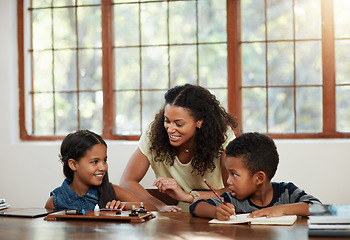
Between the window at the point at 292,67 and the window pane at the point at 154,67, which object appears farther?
the window pane at the point at 154,67

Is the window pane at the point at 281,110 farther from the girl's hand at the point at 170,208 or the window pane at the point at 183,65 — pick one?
the girl's hand at the point at 170,208

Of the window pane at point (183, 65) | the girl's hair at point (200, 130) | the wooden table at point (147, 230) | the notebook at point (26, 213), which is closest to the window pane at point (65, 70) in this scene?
the window pane at point (183, 65)

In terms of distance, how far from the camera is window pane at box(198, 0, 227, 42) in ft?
15.3

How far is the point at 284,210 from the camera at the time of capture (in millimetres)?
2127

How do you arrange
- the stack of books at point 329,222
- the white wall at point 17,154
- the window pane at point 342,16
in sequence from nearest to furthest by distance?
the stack of books at point 329,222, the window pane at point 342,16, the white wall at point 17,154

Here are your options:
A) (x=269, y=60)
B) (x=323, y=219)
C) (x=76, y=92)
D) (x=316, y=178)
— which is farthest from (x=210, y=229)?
(x=76, y=92)

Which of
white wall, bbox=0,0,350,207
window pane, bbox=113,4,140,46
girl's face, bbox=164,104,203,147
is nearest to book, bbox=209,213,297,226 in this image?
girl's face, bbox=164,104,203,147

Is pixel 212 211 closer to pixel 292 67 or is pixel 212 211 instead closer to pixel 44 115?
pixel 292 67

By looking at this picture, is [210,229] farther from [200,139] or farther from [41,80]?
[41,80]

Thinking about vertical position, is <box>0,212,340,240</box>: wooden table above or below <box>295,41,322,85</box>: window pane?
below

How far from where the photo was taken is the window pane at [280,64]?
4555 millimetres

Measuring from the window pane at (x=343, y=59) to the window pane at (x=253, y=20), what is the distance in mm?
653

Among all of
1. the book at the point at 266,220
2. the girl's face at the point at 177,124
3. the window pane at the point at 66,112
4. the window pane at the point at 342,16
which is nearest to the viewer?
the book at the point at 266,220

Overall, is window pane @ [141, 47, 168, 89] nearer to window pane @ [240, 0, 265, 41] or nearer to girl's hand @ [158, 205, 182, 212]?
window pane @ [240, 0, 265, 41]
